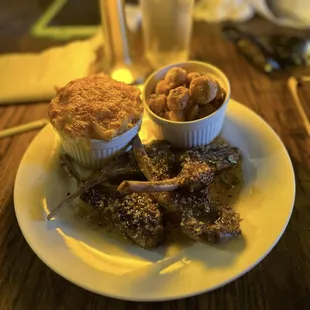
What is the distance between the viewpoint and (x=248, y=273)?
0.75 meters

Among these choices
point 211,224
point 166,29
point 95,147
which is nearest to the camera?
point 211,224

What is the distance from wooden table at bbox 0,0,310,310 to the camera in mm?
717

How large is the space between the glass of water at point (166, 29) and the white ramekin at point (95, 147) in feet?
1.42

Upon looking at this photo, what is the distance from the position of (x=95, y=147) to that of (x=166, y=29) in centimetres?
52

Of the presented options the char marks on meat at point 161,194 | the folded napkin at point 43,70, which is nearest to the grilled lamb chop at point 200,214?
the char marks on meat at point 161,194

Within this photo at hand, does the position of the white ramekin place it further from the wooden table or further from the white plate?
the wooden table

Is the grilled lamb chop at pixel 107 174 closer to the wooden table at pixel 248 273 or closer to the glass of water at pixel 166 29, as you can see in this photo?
the wooden table at pixel 248 273

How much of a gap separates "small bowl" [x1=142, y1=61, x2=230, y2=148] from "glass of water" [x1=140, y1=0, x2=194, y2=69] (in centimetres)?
27

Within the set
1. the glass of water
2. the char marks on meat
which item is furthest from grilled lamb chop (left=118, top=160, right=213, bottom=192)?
the glass of water

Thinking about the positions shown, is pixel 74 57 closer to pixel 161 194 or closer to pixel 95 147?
pixel 95 147

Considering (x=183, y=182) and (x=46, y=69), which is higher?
(x=183, y=182)

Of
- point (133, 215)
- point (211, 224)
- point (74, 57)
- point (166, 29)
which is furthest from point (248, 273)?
point (74, 57)

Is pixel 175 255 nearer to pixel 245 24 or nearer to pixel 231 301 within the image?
pixel 231 301

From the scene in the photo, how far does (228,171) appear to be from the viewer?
0.88 m
